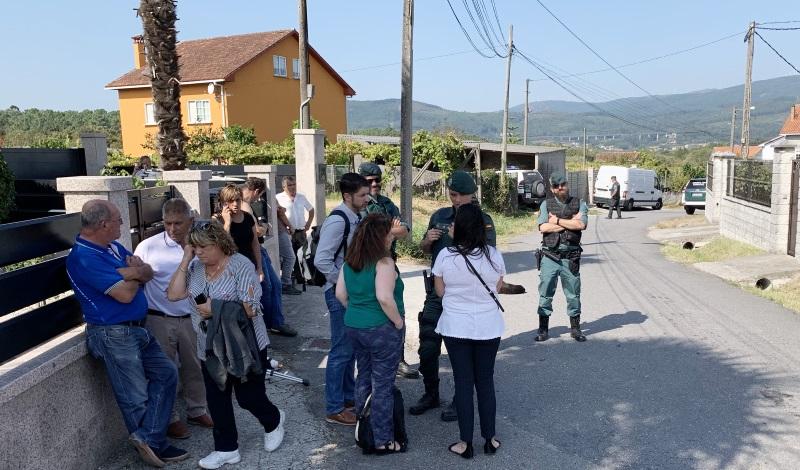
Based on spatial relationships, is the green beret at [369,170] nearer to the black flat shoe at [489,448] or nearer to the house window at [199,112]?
the black flat shoe at [489,448]

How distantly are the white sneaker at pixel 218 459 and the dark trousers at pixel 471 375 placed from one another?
147cm

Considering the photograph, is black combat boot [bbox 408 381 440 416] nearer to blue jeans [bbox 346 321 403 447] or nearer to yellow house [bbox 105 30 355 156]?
blue jeans [bbox 346 321 403 447]

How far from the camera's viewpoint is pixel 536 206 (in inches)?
1096

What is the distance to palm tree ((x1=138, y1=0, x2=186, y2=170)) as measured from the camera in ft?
27.9

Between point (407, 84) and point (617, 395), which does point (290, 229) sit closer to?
point (407, 84)

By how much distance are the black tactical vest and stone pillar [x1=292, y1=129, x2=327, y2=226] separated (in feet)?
15.9

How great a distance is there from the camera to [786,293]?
908 centimetres

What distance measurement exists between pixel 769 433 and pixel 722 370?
1387 mm

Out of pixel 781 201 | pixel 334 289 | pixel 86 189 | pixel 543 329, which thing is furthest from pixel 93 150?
pixel 781 201

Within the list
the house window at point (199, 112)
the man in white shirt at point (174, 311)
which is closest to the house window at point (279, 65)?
the house window at point (199, 112)

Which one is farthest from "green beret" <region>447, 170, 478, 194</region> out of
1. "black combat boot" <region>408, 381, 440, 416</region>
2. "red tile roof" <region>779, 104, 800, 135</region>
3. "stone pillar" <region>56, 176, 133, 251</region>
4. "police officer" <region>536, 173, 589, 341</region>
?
"red tile roof" <region>779, 104, 800, 135</region>

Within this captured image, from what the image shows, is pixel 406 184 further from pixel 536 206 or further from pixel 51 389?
pixel 536 206

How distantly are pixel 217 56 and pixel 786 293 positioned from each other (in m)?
28.9

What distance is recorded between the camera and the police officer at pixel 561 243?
638 cm
